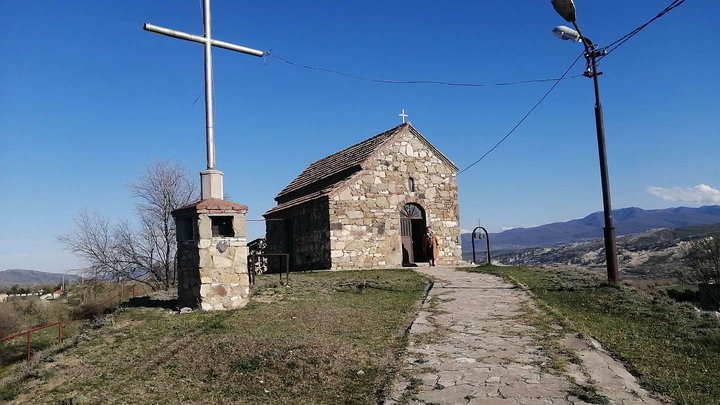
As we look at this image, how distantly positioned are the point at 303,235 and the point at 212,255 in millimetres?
11827

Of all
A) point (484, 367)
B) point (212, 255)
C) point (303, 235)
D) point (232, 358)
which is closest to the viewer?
point (484, 367)

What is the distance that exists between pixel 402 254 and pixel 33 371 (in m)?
16.5

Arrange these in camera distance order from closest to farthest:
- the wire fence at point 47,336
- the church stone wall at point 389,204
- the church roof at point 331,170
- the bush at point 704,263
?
1. the wire fence at point 47,336
2. the church stone wall at point 389,204
3. the church roof at point 331,170
4. the bush at point 704,263

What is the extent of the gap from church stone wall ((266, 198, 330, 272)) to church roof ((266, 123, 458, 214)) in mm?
381

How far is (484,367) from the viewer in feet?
22.1

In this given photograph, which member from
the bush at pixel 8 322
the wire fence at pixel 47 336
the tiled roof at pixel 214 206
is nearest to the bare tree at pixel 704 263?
the tiled roof at pixel 214 206

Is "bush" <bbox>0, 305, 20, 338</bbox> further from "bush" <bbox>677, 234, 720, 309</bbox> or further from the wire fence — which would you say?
"bush" <bbox>677, 234, 720, 309</bbox>

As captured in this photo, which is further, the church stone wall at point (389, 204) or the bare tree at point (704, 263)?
the bare tree at point (704, 263)

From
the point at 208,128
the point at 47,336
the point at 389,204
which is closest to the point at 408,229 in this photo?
the point at 389,204

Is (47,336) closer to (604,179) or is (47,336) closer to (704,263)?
(604,179)

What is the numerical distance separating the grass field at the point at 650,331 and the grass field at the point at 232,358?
3.07 m

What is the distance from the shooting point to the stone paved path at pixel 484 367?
222 inches

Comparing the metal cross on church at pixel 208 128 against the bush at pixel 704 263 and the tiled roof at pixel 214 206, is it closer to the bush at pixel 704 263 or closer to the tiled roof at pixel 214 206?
the tiled roof at pixel 214 206

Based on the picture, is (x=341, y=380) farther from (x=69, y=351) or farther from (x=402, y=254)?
(x=402, y=254)
